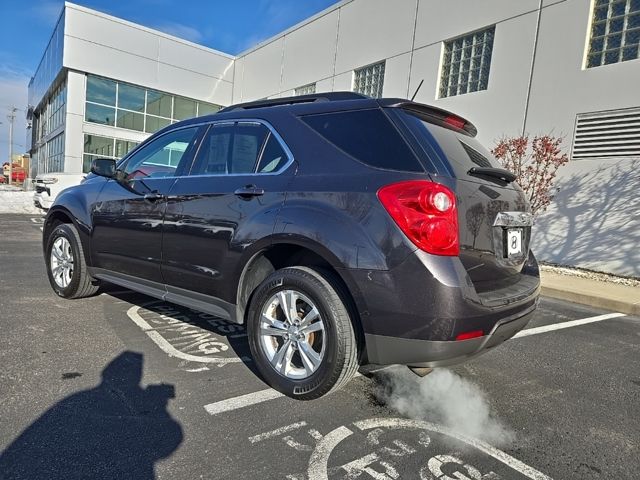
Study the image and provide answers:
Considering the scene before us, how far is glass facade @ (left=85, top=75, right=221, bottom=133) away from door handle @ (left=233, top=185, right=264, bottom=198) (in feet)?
69.1

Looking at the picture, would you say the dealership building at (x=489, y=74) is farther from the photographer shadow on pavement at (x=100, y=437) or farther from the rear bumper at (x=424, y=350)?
the photographer shadow on pavement at (x=100, y=437)

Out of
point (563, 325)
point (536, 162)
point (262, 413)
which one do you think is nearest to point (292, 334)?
point (262, 413)

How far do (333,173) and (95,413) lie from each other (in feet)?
6.16

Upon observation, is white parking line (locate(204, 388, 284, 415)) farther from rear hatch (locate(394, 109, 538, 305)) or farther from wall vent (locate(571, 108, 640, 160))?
wall vent (locate(571, 108, 640, 160))

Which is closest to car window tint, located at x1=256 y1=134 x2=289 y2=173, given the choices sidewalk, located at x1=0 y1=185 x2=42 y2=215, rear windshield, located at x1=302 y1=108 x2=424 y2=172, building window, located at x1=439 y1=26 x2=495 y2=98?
rear windshield, located at x1=302 y1=108 x2=424 y2=172

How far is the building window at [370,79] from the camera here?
1422 centimetres

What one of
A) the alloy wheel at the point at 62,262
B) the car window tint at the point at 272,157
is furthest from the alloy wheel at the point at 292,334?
the alloy wheel at the point at 62,262

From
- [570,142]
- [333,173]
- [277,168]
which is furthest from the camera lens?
[570,142]

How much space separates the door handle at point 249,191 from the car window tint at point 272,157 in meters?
0.15

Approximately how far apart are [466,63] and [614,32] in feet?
11.7

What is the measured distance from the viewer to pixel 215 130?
3494mm

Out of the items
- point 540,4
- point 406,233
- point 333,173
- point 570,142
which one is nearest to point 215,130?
point 333,173

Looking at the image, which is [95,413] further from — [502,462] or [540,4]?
[540,4]

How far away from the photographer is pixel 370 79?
48.1 feet
